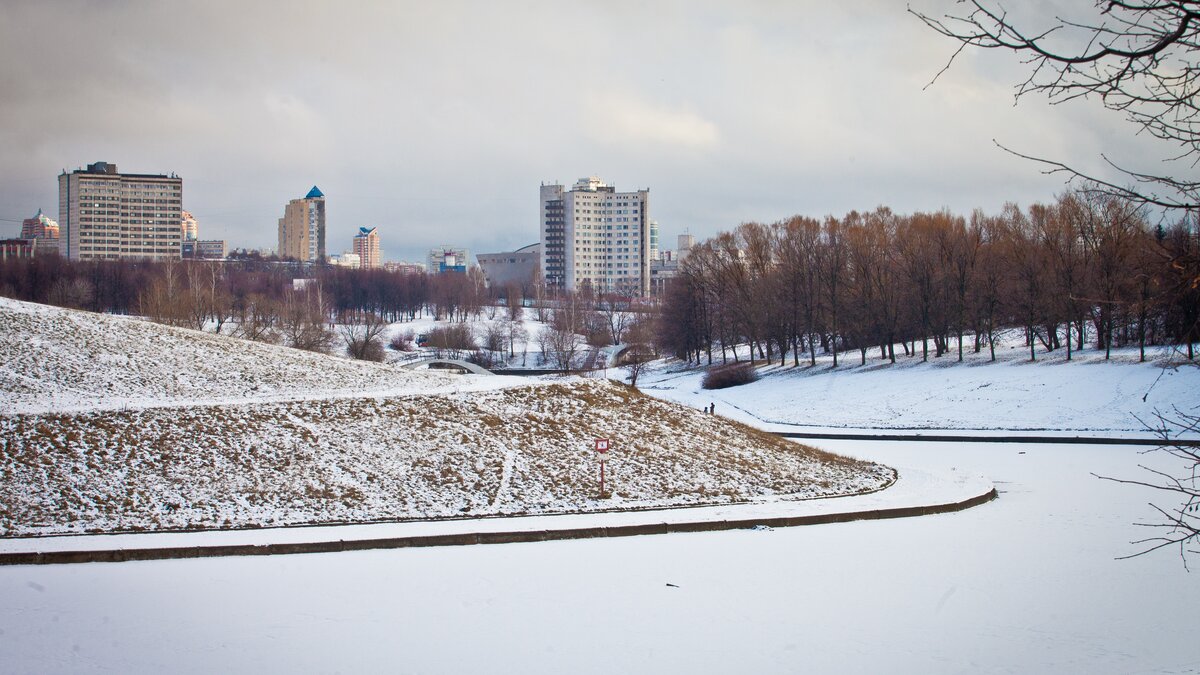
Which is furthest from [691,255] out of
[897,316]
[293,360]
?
[293,360]

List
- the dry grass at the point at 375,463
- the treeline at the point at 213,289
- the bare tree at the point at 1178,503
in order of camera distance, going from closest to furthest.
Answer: the bare tree at the point at 1178,503 < the dry grass at the point at 375,463 < the treeline at the point at 213,289

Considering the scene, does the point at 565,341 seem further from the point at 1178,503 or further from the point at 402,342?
the point at 1178,503

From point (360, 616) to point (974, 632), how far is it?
882cm

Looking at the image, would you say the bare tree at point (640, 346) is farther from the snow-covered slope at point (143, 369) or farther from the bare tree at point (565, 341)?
the snow-covered slope at point (143, 369)

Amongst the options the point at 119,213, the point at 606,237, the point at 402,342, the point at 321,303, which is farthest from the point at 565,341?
the point at 119,213

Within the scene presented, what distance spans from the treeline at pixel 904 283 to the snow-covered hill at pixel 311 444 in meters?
26.6

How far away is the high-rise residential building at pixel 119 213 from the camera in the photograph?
565ft

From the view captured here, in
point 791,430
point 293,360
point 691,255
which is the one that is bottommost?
point 791,430

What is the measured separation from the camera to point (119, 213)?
173250 millimetres

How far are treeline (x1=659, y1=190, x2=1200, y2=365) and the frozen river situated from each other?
1228 inches

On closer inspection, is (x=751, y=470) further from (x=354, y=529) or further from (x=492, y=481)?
(x=354, y=529)

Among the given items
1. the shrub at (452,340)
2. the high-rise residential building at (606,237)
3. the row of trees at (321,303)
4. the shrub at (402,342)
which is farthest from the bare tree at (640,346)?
the high-rise residential building at (606,237)

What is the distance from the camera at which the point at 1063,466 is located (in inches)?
1104

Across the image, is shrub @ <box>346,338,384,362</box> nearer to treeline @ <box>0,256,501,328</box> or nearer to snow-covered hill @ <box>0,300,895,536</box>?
treeline @ <box>0,256,501,328</box>
